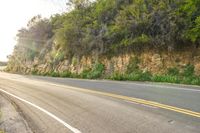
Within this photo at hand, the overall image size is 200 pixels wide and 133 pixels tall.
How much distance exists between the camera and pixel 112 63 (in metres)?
24.8

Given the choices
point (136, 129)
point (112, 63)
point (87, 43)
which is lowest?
point (136, 129)

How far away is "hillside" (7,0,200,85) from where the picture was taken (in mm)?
18516

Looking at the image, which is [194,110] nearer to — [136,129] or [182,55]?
[136,129]

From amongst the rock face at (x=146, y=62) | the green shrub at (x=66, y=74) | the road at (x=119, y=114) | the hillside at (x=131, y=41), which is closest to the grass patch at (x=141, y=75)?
the hillside at (x=131, y=41)

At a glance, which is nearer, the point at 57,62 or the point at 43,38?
the point at 57,62

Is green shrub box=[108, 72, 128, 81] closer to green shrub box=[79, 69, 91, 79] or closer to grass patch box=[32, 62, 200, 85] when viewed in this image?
grass patch box=[32, 62, 200, 85]

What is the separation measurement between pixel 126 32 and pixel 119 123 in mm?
14937

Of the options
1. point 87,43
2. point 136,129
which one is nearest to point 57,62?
point 87,43

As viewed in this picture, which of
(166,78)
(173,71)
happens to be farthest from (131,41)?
(166,78)

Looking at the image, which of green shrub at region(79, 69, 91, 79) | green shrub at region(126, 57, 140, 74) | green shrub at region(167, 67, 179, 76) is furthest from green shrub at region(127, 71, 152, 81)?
green shrub at region(79, 69, 91, 79)

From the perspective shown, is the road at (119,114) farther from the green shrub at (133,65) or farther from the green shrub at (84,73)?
the green shrub at (84,73)

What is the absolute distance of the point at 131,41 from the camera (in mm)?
21766

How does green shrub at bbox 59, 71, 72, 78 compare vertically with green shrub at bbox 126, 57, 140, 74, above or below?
below

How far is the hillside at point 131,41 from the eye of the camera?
1852 cm
